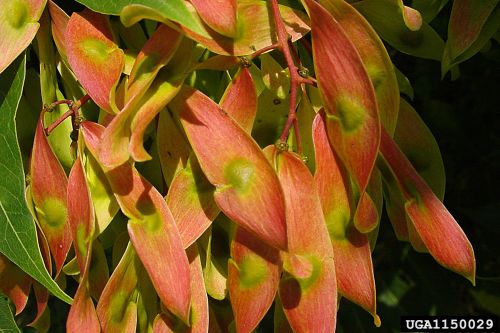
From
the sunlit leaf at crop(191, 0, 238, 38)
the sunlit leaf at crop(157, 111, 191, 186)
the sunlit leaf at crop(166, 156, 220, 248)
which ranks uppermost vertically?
the sunlit leaf at crop(191, 0, 238, 38)

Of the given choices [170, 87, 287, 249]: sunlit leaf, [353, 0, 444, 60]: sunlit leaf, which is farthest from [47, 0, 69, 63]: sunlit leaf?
[353, 0, 444, 60]: sunlit leaf

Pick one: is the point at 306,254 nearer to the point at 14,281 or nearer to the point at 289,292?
the point at 289,292

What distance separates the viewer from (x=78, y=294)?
1.98 feet

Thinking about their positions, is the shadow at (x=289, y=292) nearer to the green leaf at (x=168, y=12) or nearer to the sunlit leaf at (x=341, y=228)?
the sunlit leaf at (x=341, y=228)

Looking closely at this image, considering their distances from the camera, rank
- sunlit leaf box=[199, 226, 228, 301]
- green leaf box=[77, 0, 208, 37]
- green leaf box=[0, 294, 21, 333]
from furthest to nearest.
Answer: green leaf box=[0, 294, 21, 333] → sunlit leaf box=[199, 226, 228, 301] → green leaf box=[77, 0, 208, 37]

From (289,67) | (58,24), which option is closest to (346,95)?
(289,67)

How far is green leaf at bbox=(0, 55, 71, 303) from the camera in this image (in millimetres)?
640

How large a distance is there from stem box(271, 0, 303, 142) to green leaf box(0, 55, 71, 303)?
229mm

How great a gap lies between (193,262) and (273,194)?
0.35 feet

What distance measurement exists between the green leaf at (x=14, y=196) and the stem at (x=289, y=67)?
0.75ft

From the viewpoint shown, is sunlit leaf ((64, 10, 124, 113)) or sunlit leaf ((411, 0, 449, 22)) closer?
sunlit leaf ((64, 10, 124, 113))

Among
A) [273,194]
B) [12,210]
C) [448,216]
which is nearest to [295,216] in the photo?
[273,194]

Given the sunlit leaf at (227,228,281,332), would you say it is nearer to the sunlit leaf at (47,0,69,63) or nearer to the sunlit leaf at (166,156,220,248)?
the sunlit leaf at (166,156,220,248)

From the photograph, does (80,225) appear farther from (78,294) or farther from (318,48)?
(318,48)
